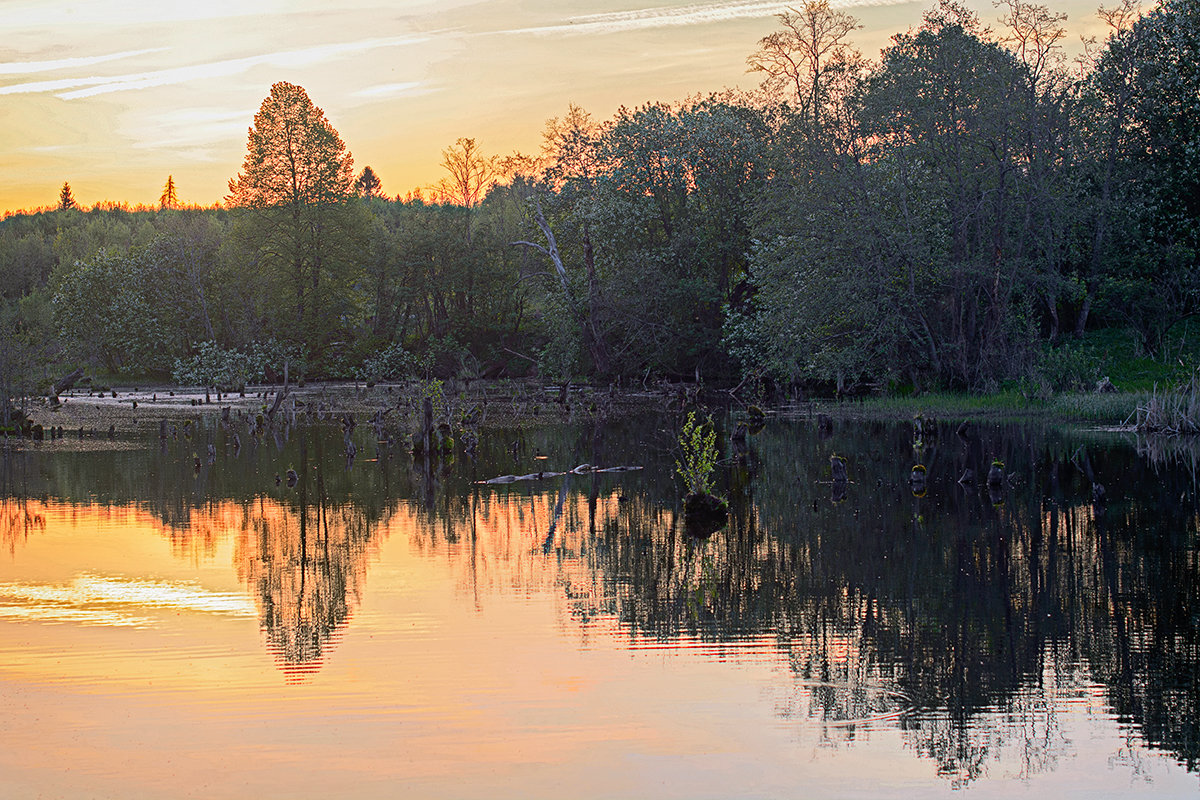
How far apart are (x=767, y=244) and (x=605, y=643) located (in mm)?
37491

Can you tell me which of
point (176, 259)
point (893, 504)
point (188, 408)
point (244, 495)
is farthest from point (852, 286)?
point (176, 259)

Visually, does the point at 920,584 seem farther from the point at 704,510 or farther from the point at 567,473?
the point at 567,473

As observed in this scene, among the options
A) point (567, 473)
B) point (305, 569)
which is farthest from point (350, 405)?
point (305, 569)

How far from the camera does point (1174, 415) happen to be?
97.4 ft

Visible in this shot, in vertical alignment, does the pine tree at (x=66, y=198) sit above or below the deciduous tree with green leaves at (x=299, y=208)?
above

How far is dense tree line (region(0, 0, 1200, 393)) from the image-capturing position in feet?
133

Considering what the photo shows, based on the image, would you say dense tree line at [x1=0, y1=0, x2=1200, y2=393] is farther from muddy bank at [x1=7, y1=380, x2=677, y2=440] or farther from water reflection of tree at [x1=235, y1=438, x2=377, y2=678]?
water reflection of tree at [x1=235, y1=438, x2=377, y2=678]

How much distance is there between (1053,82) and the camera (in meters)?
42.8

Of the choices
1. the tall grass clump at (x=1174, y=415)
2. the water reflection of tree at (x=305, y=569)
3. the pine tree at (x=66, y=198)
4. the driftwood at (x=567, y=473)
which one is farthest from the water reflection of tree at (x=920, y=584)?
the pine tree at (x=66, y=198)

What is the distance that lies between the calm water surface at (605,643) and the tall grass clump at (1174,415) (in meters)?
8.47

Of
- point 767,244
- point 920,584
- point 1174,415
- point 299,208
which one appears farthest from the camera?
point 299,208

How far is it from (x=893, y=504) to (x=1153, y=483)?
5884 mm

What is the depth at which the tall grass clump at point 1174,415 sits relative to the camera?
29.3 metres

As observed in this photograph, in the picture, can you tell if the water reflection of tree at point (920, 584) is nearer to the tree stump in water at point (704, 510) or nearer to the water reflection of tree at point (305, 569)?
the tree stump in water at point (704, 510)
